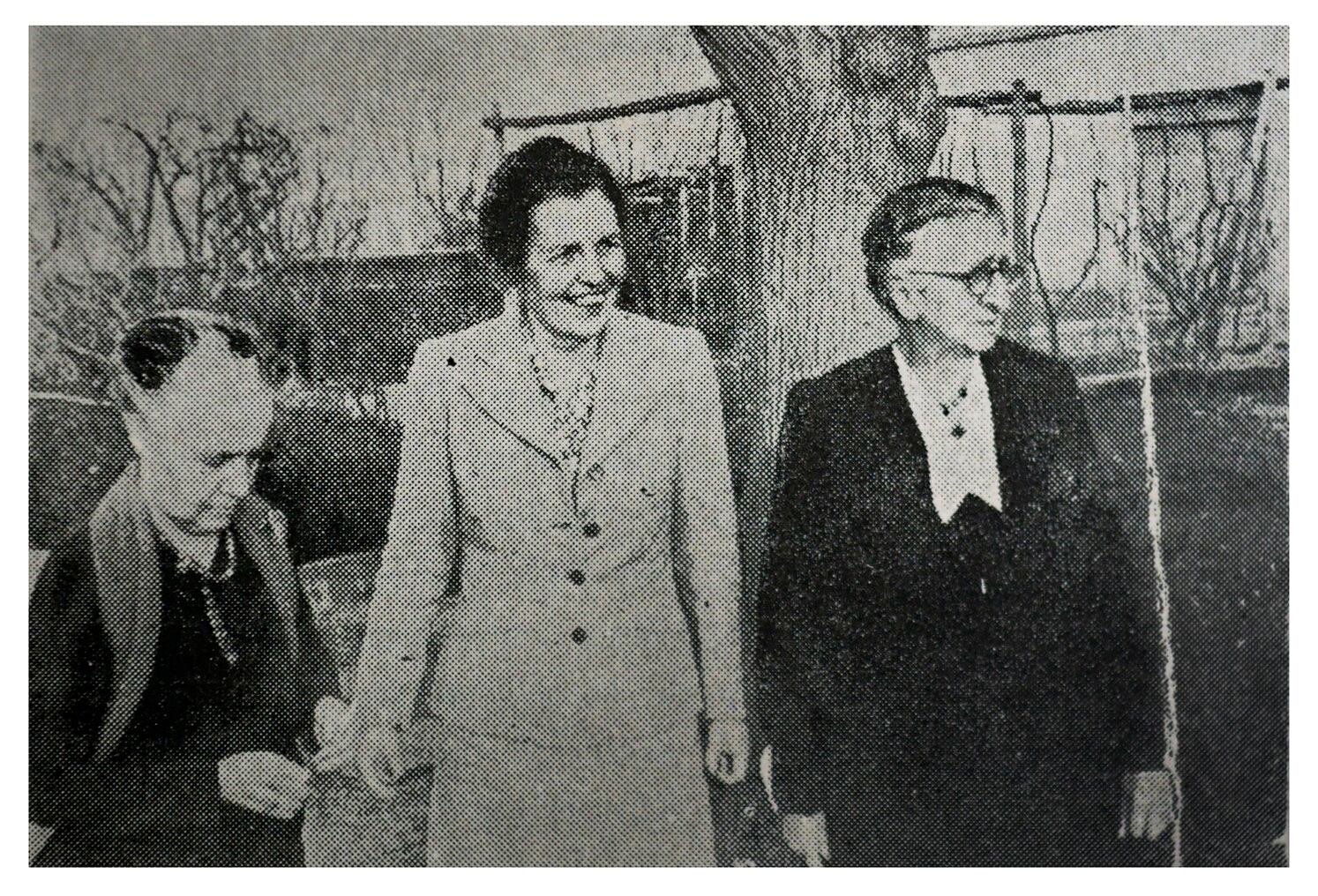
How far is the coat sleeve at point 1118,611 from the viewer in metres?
2.65

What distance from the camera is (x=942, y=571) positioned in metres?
2.64

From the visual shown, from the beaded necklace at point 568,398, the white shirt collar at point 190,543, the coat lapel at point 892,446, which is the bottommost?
the white shirt collar at point 190,543

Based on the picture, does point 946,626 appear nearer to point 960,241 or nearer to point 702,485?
point 702,485

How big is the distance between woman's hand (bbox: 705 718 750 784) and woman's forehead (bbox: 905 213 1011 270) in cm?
111

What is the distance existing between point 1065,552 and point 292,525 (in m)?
1.74

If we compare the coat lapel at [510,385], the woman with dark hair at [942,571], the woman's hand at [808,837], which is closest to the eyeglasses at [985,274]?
the woman with dark hair at [942,571]

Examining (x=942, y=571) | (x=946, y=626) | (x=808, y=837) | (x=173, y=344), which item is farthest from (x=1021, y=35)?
(x=173, y=344)

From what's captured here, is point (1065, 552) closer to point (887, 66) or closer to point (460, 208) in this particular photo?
point (887, 66)

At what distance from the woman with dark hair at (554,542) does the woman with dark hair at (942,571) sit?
0.19 meters

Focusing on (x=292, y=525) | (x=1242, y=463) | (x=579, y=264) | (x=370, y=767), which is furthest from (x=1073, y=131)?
(x=370, y=767)

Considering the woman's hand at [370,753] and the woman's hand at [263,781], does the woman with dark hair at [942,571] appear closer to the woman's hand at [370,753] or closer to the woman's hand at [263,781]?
the woman's hand at [370,753]

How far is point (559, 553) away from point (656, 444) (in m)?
0.32

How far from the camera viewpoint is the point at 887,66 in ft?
8.73

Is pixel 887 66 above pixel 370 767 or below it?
above
